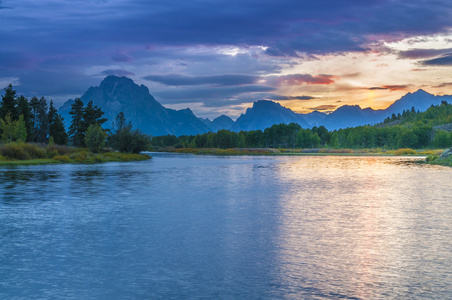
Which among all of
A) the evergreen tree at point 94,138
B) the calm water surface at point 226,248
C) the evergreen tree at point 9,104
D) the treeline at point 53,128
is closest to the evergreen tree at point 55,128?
the treeline at point 53,128

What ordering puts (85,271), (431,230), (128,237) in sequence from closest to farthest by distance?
(85,271)
(128,237)
(431,230)

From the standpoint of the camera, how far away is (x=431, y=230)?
16.7m

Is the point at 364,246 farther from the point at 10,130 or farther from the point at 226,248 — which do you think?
the point at 10,130

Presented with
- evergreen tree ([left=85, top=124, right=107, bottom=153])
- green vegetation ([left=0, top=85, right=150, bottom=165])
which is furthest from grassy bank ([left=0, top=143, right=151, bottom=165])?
evergreen tree ([left=85, top=124, right=107, bottom=153])

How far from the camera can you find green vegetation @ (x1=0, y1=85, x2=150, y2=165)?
241ft

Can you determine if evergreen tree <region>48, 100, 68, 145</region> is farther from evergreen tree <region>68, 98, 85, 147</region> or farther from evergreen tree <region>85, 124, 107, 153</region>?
evergreen tree <region>85, 124, 107, 153</region>

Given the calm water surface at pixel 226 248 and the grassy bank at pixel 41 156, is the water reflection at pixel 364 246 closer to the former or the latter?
the calm water surface at pixel 226 248

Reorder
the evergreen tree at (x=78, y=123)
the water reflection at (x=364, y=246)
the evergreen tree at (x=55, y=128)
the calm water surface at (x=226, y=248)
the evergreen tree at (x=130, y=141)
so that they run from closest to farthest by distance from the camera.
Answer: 1. the calm water surface at (x=226, y=248)
2. the water reflection at (x=364, y=246)
3. the evergreen tree at (x=130, y=141)
4. the evergreen tree at (x=78, y=123)
5. the evergreen tree at (x=55, y=128)

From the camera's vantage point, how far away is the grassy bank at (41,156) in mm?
67375

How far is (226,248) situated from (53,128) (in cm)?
12798

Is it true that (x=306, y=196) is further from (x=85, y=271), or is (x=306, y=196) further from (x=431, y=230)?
(x=85, y=271)

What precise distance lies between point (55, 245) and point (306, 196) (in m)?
18.6

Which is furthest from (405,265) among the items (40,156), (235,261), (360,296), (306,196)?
(40,156)

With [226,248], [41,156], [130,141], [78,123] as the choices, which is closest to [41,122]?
[78,123]
